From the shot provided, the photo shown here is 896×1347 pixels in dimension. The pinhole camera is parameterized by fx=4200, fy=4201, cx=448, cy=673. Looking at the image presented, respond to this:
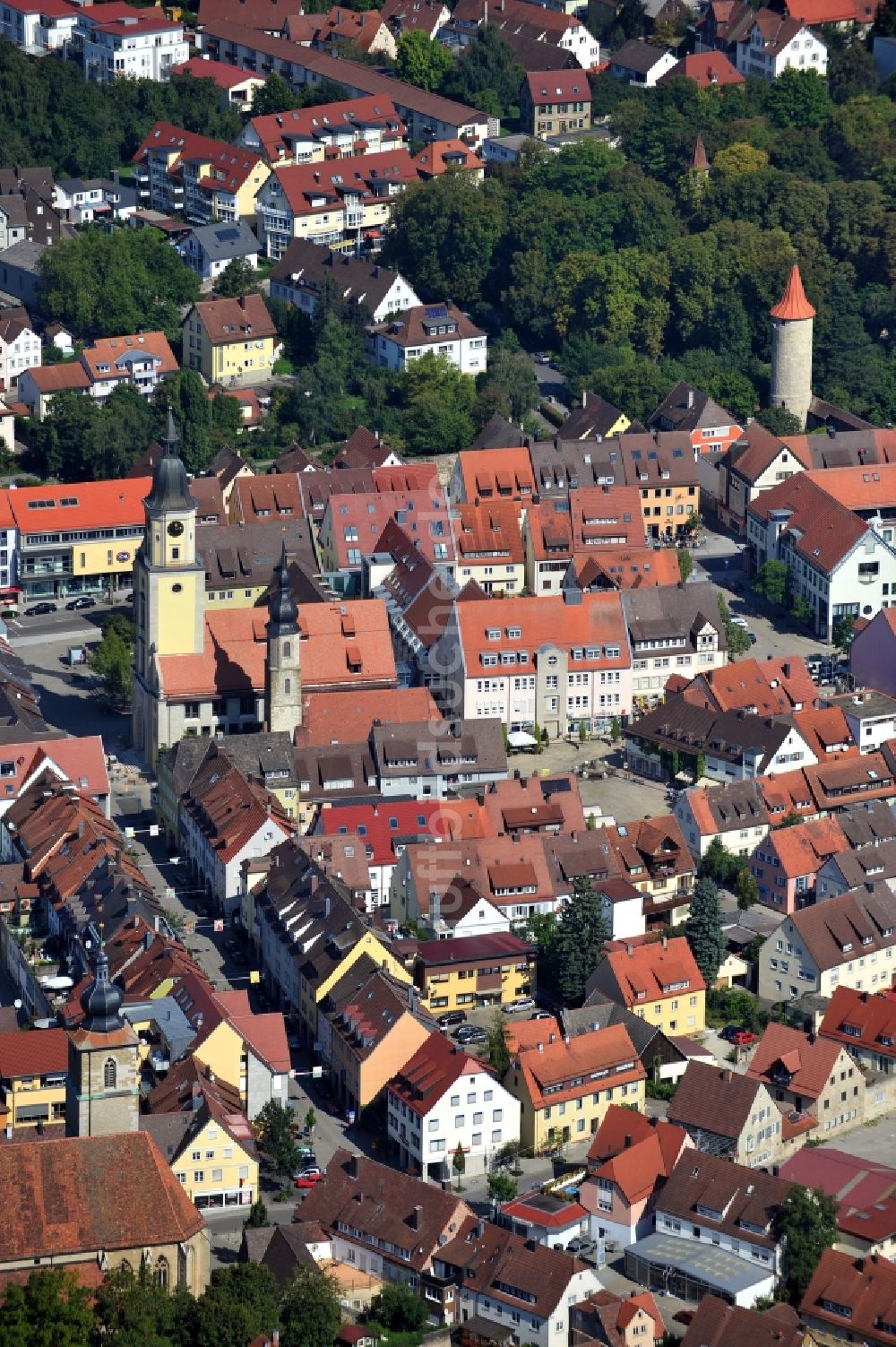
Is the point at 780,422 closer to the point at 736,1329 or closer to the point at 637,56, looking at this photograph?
the point at 637,56

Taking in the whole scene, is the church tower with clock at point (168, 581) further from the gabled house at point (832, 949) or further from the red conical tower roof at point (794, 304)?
the red conical tower roof at point (794, 304)

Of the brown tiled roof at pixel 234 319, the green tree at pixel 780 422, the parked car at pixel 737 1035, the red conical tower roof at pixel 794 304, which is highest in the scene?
the red conical tower roof at pixel 794 304

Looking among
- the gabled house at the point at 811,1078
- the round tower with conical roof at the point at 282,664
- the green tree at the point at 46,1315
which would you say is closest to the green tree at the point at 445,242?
the round tower with conical roof at the point at 282,664

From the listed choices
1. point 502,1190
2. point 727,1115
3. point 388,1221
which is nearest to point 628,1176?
point 502,1190

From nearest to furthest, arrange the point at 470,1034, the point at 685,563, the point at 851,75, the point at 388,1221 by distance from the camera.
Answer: the point at 388,1221, the point at 470,1034, the point at 685,563, the point at 851,75

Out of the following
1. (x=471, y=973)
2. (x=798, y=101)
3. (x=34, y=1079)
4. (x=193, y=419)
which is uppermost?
(x=798, y=101)

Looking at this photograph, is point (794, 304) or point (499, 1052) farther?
point (794, 304)

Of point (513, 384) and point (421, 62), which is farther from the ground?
point (421, 62)
